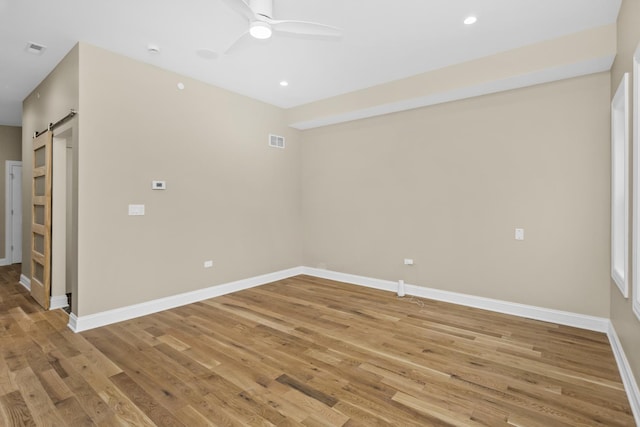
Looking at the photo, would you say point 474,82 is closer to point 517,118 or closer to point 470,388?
point 517,118

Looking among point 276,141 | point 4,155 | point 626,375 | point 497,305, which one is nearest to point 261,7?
point 276,141

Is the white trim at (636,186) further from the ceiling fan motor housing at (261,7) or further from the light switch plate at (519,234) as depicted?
the ceiling fan motor housing at (261,7)

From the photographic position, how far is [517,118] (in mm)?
3686

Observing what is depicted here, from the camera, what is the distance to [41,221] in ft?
13.7

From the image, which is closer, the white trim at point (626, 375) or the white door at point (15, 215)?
the white trim at point (626, 375)

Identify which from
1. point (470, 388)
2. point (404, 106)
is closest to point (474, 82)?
point (404, 106)

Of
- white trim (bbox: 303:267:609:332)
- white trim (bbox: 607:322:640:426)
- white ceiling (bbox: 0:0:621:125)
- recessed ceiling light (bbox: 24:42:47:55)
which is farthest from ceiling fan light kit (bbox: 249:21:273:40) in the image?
white trim (bbox: 303:267:609:332)

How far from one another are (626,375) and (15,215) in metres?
9.74

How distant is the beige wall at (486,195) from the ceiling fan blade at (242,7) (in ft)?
9.42

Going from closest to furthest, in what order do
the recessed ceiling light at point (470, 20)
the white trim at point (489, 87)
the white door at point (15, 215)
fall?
the recessed ceiling light at point (470, 20) < the white trim at point (489, 87) < the white door at point (15, 215)

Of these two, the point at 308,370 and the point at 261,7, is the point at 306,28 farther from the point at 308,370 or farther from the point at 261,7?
the point at 308,370

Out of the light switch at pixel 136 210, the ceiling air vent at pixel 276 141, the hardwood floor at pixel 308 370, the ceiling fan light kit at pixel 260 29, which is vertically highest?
the ceiling fan light kit at pixel 260 29

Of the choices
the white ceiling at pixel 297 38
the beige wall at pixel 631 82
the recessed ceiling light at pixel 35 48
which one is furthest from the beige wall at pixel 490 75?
the recessed ceiling light at pixel 35 48

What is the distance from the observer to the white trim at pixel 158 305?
331 centimetres
